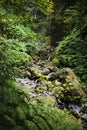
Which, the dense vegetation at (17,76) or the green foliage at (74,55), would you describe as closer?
the dense vegetation at (17,76)

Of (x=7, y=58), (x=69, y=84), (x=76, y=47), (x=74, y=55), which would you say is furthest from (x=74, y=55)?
(x=7, y=58)

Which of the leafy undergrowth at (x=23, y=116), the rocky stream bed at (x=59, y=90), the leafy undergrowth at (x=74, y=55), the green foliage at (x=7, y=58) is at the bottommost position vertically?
the leafy undergrowth at (x=23, y=116)

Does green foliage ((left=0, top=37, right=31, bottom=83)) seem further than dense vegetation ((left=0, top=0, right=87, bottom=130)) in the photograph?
Yes

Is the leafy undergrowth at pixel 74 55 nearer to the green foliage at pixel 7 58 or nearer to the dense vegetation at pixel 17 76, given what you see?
the dense vegetation at pixel 17 76

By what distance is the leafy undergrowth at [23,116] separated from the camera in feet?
12.4

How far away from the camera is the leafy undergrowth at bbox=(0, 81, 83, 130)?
3.77 metres

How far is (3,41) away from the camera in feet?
17.1

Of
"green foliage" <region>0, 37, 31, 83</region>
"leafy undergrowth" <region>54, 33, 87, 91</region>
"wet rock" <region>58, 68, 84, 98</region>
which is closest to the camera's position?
"green foliage" <region>0, 37, 31, 83</region>

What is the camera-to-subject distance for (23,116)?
4.00 meters

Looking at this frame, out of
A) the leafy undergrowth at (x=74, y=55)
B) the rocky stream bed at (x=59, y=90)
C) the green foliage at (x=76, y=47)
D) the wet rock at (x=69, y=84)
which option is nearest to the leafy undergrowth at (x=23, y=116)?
the rocky stream bed at (x=59, y=90)

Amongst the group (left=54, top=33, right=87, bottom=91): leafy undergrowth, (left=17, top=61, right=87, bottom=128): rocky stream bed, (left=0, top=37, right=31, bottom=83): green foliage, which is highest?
(left=54, top=33, right=87, bottom=91): leafy undergrowth

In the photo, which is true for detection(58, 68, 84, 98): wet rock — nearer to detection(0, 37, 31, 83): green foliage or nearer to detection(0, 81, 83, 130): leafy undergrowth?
detection(0, 37, 31, 83): green foliage

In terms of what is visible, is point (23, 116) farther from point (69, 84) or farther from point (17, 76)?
point (69, 84)

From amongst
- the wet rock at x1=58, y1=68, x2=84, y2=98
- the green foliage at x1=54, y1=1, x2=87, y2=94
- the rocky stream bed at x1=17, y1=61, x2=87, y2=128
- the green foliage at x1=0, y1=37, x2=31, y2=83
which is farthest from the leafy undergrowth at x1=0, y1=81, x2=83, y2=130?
the green foliage at x1=54, y1=1, x2=87, y2=94
